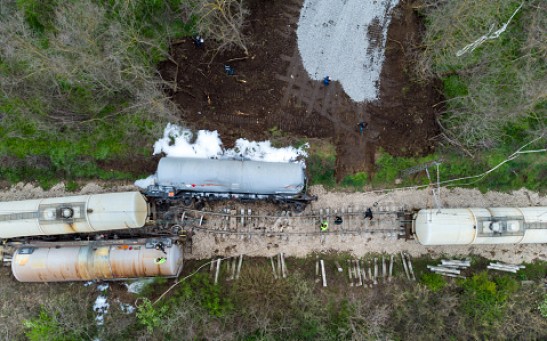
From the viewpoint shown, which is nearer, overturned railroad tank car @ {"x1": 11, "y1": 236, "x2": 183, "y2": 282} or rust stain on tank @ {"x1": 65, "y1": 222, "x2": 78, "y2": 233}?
rust stain on tank @ {"x1": 65, "y1": 222, "x2": 78, "y2": 233}

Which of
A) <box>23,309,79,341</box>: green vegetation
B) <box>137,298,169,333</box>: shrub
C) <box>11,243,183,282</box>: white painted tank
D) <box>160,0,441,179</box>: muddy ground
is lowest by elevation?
<box>23,309,79,341</box>: green vegetation

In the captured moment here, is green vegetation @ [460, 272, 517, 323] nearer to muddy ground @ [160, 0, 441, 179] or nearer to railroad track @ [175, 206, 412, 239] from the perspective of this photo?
railroad track @ [175, 206, 412, 239]

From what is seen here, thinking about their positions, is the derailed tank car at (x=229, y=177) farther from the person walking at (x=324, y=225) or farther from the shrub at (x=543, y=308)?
the shrub at (x=543, y=308)

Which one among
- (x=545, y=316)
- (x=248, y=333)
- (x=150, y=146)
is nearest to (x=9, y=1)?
(x=150, y=146)

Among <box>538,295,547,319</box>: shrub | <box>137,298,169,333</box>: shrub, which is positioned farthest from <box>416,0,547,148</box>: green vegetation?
<box>137,298,169,333</box>: shrub

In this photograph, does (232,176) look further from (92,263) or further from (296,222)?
(92,263)

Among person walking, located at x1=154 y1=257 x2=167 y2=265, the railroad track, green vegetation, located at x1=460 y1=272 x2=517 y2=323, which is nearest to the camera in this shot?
person walking, located at x1=154 y1=257 x2=167 y2=265

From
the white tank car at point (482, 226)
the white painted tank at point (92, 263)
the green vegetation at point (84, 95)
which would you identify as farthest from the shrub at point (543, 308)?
the green vegetation at point (84, 95)
